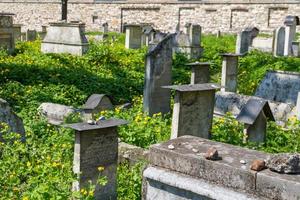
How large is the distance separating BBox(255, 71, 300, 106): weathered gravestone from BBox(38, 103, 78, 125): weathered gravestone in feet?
15.9

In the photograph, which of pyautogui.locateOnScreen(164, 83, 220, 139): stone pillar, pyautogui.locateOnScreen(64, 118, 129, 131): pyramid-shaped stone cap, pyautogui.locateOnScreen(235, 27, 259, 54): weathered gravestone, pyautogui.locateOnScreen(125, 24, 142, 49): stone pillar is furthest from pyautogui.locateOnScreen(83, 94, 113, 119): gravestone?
pyautogui.locateOnScreen(125, 24, 142, 49): stone pillar

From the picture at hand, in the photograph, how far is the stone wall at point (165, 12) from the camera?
28588mm

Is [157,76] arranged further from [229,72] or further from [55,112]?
[229,72]

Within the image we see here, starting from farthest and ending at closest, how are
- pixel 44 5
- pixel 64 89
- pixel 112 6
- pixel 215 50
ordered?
pixel 44 5 < pixel 112 6 < pixel 215 50 < pixel 64 89

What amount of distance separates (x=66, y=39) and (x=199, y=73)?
763 cm

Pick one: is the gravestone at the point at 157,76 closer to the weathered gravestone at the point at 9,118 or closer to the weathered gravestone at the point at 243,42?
the weathered gravestone at the point at 9,118

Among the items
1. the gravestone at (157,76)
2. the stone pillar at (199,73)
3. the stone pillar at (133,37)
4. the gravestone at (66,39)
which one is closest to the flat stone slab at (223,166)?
the gravestone at (157,76)

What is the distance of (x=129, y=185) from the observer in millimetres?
5707

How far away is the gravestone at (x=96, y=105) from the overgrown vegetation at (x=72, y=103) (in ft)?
0.74

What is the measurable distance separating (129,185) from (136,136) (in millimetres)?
1595

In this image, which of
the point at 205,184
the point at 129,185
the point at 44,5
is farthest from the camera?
the point at 44,5

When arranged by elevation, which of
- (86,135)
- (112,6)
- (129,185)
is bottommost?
(129,185)

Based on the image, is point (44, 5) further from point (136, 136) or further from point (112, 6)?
point (136, 136)

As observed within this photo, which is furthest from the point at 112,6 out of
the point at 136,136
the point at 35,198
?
the point at 35,198
